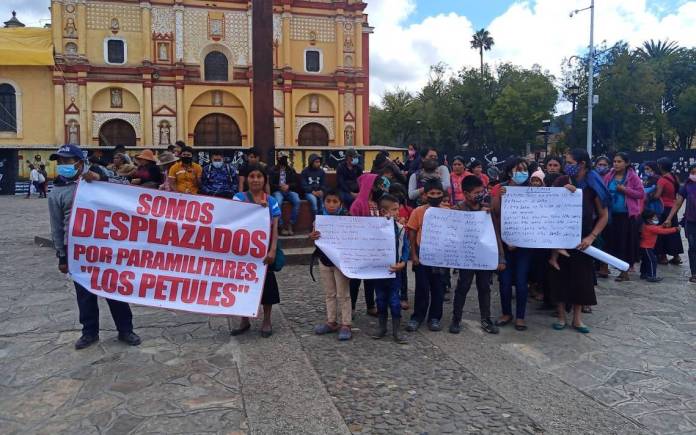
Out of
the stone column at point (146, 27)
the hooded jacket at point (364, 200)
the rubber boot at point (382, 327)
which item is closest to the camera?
the rubber boot at point (382, 327)

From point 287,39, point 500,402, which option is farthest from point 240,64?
point 500,402

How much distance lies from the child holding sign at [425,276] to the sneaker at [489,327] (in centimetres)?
43

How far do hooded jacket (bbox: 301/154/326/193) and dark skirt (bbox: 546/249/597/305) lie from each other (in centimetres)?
478

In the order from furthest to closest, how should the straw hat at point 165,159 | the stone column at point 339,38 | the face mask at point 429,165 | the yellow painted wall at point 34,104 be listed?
1. the stone column at point 339,38
2. the yellow painted wall at point 34,104
3. the straw hat at point 165,159
4. the face mask at point 429,165

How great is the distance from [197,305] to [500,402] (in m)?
2.74

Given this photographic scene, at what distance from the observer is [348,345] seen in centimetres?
501

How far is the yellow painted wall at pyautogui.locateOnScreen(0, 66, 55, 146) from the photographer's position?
105ft

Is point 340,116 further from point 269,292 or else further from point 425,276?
point 269,292

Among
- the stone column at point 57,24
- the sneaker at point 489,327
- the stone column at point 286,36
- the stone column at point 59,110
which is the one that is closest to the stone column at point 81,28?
the stone column at point 57,24

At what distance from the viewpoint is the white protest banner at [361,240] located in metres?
5.12

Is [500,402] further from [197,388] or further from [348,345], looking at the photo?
[197,388]

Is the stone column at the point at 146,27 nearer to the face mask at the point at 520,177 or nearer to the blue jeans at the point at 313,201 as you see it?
the blue jeans at the point at 313,201

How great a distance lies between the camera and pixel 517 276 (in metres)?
5.54

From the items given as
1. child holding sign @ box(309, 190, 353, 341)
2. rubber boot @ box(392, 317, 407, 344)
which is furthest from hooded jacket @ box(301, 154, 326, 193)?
rubber boot @ box(392, 317, 407, 344)
